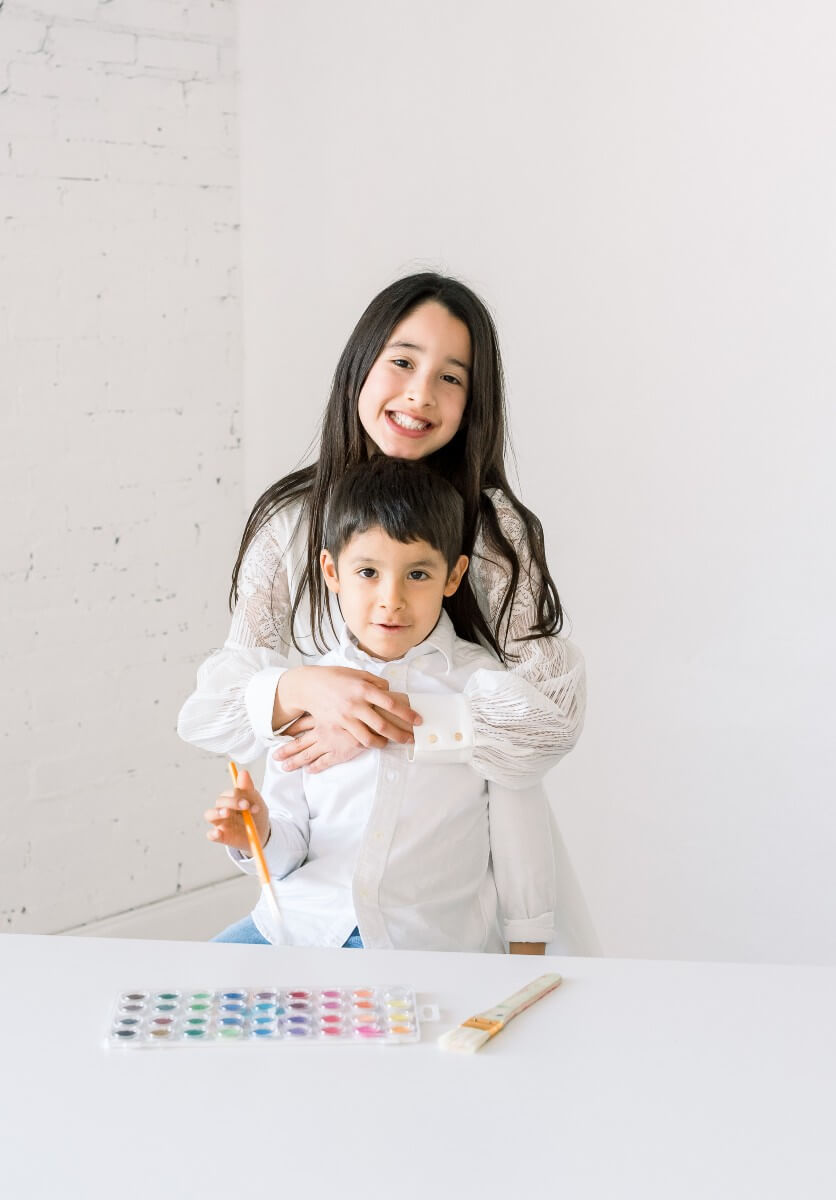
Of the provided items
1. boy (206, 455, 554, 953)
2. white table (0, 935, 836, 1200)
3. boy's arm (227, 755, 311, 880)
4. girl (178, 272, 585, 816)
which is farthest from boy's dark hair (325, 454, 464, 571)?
white table (0, 935, 836, 1200)

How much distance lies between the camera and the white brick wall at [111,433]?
8.17 ft

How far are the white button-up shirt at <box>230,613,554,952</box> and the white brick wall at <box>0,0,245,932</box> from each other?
3.94 ft

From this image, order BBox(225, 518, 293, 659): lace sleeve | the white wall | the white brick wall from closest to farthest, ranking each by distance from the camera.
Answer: BBox(225, 518, 293, 659): lace sleeve, the white wall, the white brick wall

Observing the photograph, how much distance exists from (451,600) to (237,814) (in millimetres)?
462

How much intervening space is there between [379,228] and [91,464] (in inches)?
29.3

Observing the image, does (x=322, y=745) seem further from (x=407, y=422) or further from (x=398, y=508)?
(x=407, y=422)

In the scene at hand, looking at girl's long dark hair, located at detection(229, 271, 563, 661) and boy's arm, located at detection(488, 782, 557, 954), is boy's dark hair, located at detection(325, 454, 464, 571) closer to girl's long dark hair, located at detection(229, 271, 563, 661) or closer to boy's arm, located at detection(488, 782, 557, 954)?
girl's long dark hair, located at detection(229, 271, 563, 661)

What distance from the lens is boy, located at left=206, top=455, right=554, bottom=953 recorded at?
1.43 metres

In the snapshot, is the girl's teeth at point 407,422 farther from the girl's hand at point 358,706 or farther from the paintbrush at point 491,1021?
the paintbrush at point 491,1021

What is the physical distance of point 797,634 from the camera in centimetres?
220

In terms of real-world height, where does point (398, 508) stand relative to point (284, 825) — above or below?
above

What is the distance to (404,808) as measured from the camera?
1.45 meters

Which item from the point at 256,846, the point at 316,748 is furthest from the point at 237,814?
the point at 316,748

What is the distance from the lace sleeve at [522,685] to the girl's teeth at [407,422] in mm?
145
